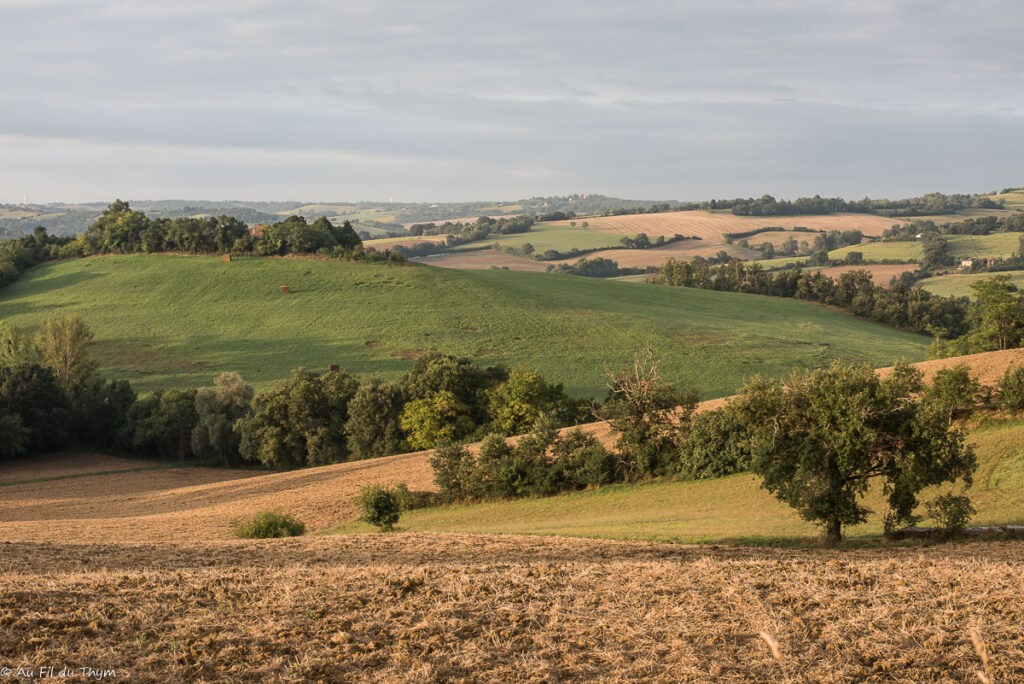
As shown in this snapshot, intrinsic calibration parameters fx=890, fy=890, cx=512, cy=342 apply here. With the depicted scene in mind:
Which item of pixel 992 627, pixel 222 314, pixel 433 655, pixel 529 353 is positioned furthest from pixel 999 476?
pixel 222 314

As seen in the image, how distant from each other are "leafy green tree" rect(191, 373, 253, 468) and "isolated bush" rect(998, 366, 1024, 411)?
1943 inches

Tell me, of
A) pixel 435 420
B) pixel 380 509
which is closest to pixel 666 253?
pixel 435 420

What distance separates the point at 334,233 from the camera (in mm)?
119125

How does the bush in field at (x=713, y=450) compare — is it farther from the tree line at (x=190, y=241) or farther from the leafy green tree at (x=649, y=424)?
the tree line at (x=190, y=241)

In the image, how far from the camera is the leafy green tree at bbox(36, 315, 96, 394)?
76812 mm

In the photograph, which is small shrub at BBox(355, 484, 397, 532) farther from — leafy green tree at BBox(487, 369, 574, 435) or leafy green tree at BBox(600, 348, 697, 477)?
leafy green tree at BBox(487, 369, 574, 435)

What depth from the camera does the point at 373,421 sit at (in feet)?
201

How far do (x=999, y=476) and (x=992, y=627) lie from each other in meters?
23.5

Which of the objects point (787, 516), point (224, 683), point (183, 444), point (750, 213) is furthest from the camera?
point (750, 213)

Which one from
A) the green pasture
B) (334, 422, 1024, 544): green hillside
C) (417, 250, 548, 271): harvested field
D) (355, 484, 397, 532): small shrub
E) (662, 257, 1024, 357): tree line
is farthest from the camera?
the green pasture

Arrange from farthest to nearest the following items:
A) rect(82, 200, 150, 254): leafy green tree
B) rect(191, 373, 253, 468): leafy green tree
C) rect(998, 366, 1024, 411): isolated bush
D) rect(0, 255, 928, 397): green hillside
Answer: rect(82, 200, 150, 254): leafy green tree
rect(0, 255, 928, 397): green hillside
rect(191, 373, 253, 468): leafy green tree
rect(998, 366, 1024, 411): isolated bush

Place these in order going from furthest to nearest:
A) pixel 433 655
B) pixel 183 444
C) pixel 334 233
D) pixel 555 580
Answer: pixel 334 233, pixel 183 444, pixel 555 580, pixel 433 655

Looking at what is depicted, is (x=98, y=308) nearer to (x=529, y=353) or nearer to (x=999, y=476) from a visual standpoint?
(x=529, y=353)

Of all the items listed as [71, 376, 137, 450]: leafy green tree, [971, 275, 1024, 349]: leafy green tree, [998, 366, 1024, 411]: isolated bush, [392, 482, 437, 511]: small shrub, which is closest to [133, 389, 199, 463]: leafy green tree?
[71, 376, 137, 450]: leafy green tree
